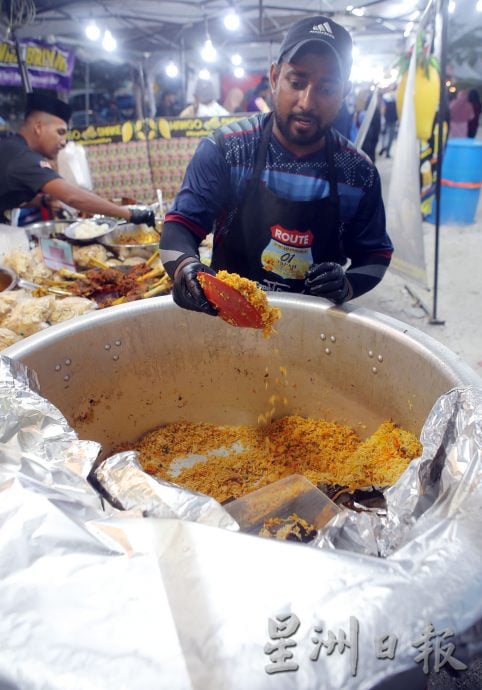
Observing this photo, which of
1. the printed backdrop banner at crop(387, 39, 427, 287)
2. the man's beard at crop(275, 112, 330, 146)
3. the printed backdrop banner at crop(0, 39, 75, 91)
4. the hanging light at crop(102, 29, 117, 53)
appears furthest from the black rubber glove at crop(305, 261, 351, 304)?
the hanging light at crop(102, 29, 117, 53)

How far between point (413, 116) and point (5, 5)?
4.05m

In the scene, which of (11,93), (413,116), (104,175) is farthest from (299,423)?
(11,93)

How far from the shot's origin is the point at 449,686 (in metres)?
0.71

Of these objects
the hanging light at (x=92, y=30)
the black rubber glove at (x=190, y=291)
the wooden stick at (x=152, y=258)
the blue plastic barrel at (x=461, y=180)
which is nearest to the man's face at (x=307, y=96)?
the black rubber glove at (x=190, y=291)

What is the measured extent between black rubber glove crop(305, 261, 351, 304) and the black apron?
36 cm

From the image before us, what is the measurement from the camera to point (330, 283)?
144 centimetres

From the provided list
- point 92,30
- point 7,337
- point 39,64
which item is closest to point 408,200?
point 7,337

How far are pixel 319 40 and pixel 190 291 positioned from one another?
1.02 meters

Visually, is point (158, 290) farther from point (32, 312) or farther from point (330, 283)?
point (330, 283)

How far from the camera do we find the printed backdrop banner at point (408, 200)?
3.47m

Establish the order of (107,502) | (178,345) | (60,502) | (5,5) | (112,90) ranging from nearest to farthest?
(60,502) → (107,502) → (178,345) → (5,5) → (112,90)

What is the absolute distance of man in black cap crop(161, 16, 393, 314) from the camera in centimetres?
164

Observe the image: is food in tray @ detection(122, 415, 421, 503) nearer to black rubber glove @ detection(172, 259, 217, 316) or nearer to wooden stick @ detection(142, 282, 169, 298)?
black rubber glove @ detection(172, 259, 217, 316)

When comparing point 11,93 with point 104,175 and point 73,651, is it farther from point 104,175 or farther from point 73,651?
point 73,651
